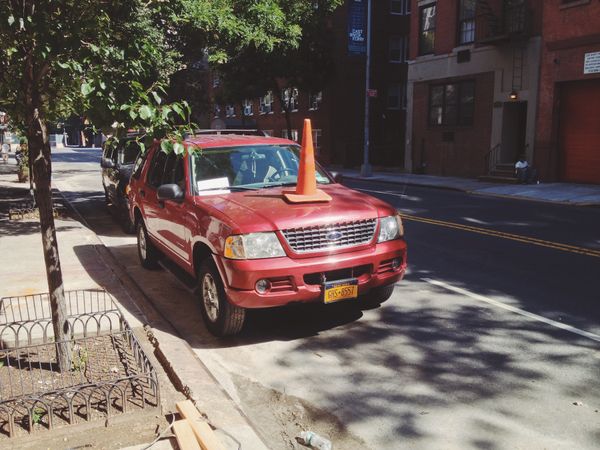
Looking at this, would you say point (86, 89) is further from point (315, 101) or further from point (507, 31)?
point (315, 101)

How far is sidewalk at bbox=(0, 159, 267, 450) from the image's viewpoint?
3.65 metres

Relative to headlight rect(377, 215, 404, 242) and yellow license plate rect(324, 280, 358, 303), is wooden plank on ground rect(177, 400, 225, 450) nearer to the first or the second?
yellow license plate rect(324, 280, 358, 303)

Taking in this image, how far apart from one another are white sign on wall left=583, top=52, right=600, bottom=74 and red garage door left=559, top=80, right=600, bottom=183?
48cm

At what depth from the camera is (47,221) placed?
4.33 m

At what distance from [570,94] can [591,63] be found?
1.52 metres

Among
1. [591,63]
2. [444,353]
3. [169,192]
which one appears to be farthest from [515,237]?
[591,63]

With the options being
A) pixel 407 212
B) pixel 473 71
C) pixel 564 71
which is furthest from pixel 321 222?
pixel 473 71

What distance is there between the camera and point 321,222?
5.07 meters

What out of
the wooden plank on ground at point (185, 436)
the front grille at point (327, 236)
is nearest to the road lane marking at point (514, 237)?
the front grille at point (327, 236)

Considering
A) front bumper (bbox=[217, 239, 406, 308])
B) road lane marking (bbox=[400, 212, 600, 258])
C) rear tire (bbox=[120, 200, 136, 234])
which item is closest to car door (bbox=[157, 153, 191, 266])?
front bumper (bbox=[217, 239, 406, 308])

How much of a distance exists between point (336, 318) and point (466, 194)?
46.8 feet

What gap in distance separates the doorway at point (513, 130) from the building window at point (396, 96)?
14332 millimetres

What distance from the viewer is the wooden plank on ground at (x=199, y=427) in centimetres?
338

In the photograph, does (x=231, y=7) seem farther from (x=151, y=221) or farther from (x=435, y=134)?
(x=435, y=134)
